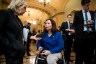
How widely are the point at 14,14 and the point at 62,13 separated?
625 inches

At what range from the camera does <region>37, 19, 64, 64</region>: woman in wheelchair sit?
4.12 m

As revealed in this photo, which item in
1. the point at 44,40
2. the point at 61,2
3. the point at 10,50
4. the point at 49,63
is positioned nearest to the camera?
the point at 10,50

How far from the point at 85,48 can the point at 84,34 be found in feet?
0.96

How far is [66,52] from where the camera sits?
7.38 m

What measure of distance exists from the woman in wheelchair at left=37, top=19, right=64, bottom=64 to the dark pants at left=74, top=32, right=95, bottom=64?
0.82 m

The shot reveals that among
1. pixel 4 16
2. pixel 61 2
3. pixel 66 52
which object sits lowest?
pixel 66 52

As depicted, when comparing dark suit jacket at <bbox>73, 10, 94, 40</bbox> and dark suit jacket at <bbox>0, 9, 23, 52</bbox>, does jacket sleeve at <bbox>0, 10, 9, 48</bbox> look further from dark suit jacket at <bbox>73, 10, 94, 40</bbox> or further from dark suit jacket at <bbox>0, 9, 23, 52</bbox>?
dark suit jacket at <bbox>73, 10, 94, 40</bbox>

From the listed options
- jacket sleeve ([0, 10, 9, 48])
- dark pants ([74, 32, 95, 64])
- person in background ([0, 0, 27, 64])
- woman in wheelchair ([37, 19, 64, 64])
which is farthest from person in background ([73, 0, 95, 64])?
jacket sleeve ([0, 10, 9, 48])

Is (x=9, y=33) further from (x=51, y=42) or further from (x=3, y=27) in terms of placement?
(x=51, y=42)

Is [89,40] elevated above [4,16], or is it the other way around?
[4,16]

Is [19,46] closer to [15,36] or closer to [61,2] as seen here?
[15,36]

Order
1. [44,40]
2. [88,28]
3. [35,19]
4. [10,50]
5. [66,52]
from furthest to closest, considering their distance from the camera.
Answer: [35,19], [66,52], [88,28], [44,40], [10,50]

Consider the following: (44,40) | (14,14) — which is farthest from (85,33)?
(14,14)

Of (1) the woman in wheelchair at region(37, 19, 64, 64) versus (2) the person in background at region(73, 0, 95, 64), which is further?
(2) the person in background at region(73, 0, 95, 64)
